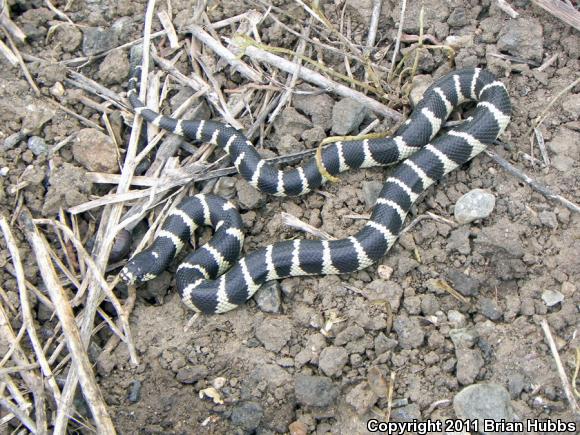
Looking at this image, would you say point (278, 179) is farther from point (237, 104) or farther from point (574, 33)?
point (574, 33)

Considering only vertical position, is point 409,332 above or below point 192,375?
above

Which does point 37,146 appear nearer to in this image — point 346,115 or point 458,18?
point 346,115

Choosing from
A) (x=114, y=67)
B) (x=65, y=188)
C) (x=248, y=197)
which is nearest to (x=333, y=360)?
(x=248, y=197)

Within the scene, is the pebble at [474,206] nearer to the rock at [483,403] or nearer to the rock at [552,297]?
the rock at [552,297]

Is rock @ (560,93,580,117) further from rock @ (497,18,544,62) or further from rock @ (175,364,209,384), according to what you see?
rock @ (175,364,209,384)

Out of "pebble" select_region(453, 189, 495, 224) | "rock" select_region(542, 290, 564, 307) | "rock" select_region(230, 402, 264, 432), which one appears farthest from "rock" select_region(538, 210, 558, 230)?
"rock" select_region(230, 402, 264, 432)

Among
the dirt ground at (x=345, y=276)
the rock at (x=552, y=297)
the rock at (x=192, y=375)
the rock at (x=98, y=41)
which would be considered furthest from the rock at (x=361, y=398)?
the rock at (x=98, y=41)
